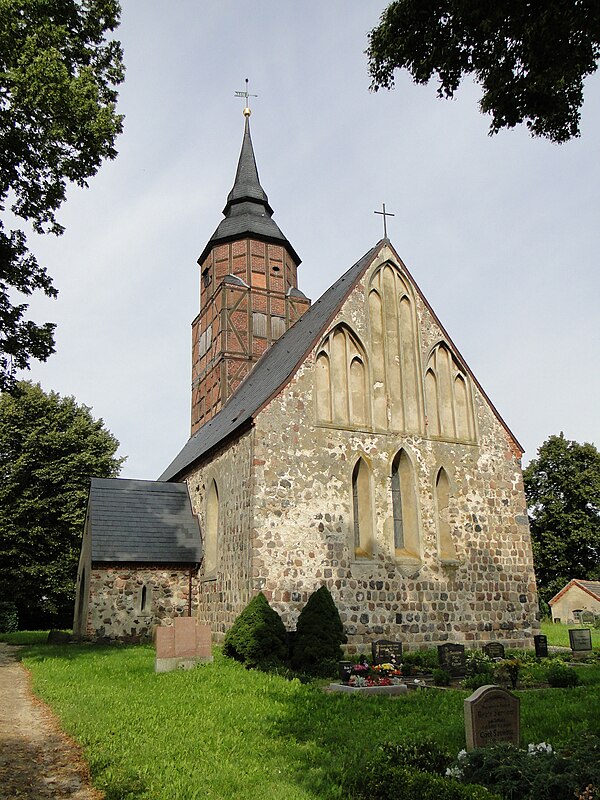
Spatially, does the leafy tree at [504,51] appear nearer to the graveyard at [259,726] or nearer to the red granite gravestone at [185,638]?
the graveyard at [259,726]

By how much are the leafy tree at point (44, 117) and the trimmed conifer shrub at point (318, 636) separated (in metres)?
7.85

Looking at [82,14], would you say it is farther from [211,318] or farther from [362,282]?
[211,318]

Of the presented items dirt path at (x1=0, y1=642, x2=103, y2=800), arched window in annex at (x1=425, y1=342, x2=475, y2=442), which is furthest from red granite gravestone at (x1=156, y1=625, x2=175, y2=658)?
arched window in annex at (x1=425, y1=342, x2=475, y2=442)

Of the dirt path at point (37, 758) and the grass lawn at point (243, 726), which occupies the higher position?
the grass lawn at point (243, 726)

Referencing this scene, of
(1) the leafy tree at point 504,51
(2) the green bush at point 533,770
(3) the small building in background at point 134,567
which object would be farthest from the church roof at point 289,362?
(2) the green bush at point 533,770

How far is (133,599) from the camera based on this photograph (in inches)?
753

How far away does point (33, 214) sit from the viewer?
44.1 feet

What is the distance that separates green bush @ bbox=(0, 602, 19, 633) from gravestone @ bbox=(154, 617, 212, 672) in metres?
22.7

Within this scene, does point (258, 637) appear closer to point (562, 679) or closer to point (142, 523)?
point (562, 679)

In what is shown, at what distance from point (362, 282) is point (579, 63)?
37.3 feet

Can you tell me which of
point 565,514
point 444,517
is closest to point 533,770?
point 444,517

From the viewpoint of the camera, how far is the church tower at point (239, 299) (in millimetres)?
26875

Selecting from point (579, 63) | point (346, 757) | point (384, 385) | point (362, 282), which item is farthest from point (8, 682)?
point (579, 63)

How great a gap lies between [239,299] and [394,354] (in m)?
10.5
